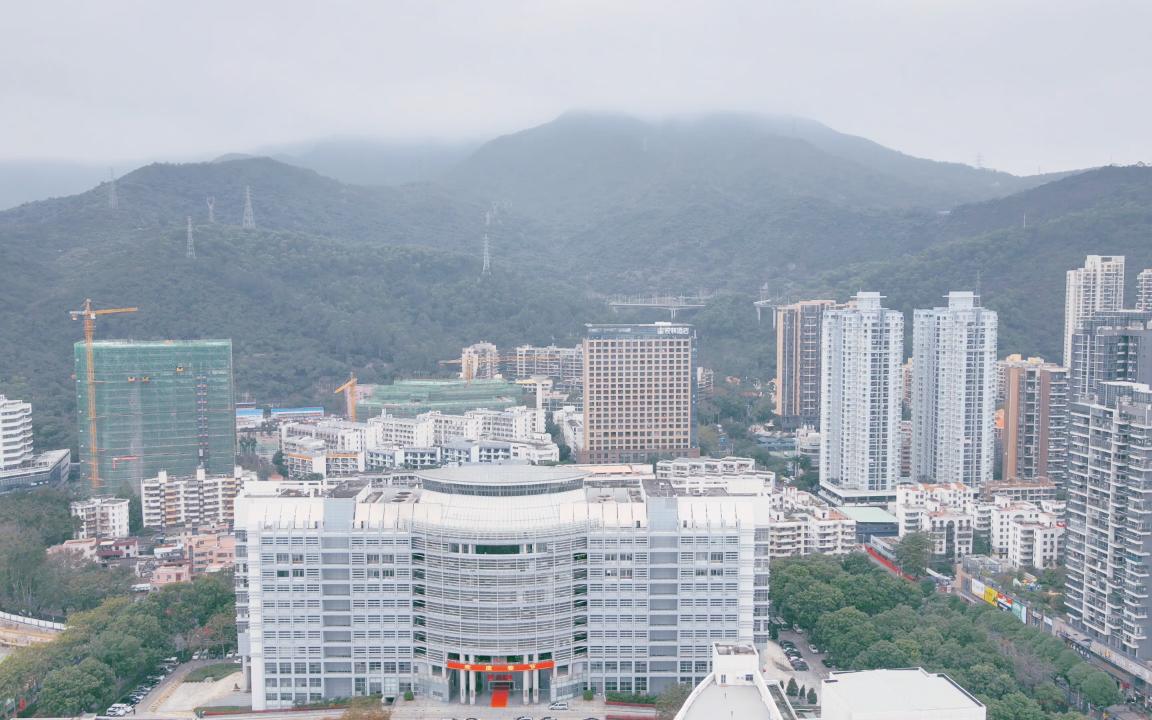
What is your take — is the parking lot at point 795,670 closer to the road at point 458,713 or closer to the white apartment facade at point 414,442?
the road at point 458,713

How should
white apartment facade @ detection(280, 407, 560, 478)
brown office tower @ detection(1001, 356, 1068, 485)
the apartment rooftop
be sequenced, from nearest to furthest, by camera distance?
the apartment rooftop, brown office tower @ detection(1001, 356, 1068, 485), white apartment facade @ detection(280, 407, 560, 478)

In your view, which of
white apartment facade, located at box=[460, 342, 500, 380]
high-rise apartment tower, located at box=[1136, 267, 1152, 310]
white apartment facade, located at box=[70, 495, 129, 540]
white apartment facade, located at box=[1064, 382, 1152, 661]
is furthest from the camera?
white apartment facade, located at box=[460, 342, 500, 380]

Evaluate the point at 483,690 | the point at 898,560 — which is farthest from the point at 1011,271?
the point at 483,690

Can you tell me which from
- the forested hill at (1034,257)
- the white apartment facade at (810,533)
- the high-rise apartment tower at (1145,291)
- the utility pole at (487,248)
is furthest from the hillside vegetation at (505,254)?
the white apartment facade at (810,533)

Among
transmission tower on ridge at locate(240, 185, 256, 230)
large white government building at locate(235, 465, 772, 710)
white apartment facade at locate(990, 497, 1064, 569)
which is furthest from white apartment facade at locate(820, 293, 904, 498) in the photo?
transmission tower on ridge at locate(240, 185, 256, 230)

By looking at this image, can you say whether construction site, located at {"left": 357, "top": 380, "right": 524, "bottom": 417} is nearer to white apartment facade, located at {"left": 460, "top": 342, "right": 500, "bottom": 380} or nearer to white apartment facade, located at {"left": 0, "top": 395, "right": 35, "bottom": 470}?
white apartment facade, located at {"left": 460, "top": 342, "right": 500, "bottom": 380}

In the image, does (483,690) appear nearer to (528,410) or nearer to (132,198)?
(528,410)

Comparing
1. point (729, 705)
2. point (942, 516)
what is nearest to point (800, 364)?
point (942, 516)

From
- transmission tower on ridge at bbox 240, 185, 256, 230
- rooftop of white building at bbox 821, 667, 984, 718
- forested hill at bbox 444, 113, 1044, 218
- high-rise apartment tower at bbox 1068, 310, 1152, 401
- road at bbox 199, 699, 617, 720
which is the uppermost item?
forested hill at bbox 444, 113, 1044, 218
